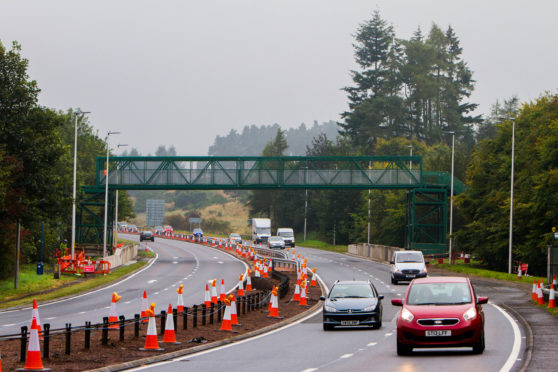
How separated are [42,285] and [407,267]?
19244mm

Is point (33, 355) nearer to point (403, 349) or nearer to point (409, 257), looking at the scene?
point (403, 349)

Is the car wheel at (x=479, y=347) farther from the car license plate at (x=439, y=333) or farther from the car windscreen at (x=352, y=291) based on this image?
the car windscreen at (x=352, y=291)

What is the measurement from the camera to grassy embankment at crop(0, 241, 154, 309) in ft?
140

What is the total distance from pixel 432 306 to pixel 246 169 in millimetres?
A: 63202

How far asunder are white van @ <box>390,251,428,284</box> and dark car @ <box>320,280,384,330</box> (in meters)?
22.5

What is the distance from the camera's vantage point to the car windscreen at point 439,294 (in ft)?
63.7

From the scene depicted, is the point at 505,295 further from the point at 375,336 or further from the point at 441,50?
the point at 441,50

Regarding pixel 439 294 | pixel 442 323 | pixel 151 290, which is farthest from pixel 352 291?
pixel 151 290

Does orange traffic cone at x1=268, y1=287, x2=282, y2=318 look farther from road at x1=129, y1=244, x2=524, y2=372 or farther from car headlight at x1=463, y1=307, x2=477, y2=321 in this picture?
car headlight at x1=463, y1=307, x2=477, y2=321

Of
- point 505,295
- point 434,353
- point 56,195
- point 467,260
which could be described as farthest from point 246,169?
point 434,353

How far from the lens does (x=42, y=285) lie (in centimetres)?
4872

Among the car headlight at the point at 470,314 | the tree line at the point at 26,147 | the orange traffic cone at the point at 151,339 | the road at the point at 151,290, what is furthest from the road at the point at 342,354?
the tree line at the point at 26,147

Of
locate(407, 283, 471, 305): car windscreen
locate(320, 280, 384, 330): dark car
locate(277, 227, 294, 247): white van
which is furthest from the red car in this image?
locate(277, 227, 294, 247): white van

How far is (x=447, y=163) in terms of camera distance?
99.4 meters
